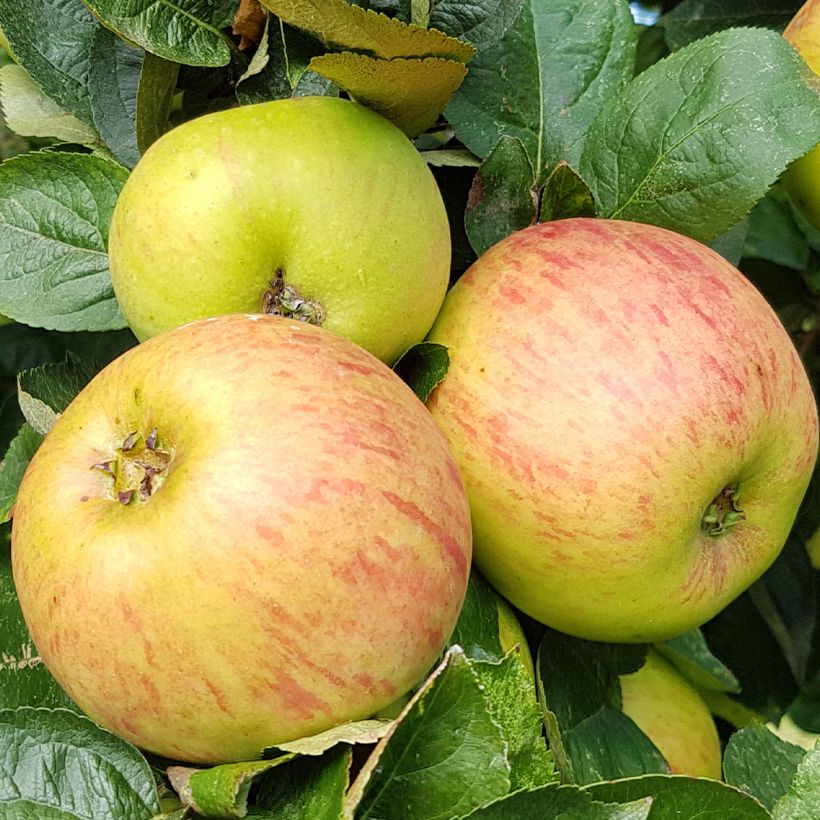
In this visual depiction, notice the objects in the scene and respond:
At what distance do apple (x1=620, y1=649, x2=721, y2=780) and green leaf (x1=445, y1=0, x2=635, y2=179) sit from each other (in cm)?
50

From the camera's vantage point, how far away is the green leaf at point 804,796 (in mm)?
639

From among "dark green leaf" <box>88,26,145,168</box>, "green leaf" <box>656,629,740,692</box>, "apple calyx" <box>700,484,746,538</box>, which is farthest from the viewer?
"green leaf" <box>656,629,740,692</box>

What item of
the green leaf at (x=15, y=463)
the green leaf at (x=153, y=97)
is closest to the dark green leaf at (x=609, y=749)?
the green leaf at (x=15, y=463)

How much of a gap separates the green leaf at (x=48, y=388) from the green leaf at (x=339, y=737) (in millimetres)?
356

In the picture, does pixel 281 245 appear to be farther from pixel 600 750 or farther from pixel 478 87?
pixel 600 750

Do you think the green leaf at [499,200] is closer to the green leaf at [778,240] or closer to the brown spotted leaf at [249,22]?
the brown spotted leaf at [249,22]

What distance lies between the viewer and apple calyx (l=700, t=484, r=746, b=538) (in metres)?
0.79

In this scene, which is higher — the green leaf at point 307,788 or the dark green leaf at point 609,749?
the green leaf at point 307,788

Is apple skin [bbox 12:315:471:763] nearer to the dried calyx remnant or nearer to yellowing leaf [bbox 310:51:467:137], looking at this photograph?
the dried calyx remnant

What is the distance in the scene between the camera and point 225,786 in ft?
1.98

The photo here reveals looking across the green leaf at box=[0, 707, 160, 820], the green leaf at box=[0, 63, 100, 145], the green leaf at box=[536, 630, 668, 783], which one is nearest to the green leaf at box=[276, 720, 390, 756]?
the green leaf at box=[0, 707, 160, 820]

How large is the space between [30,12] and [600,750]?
0.78m

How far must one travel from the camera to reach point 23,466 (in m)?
0.87

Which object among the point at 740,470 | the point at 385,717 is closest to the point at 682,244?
the point at 740,470
